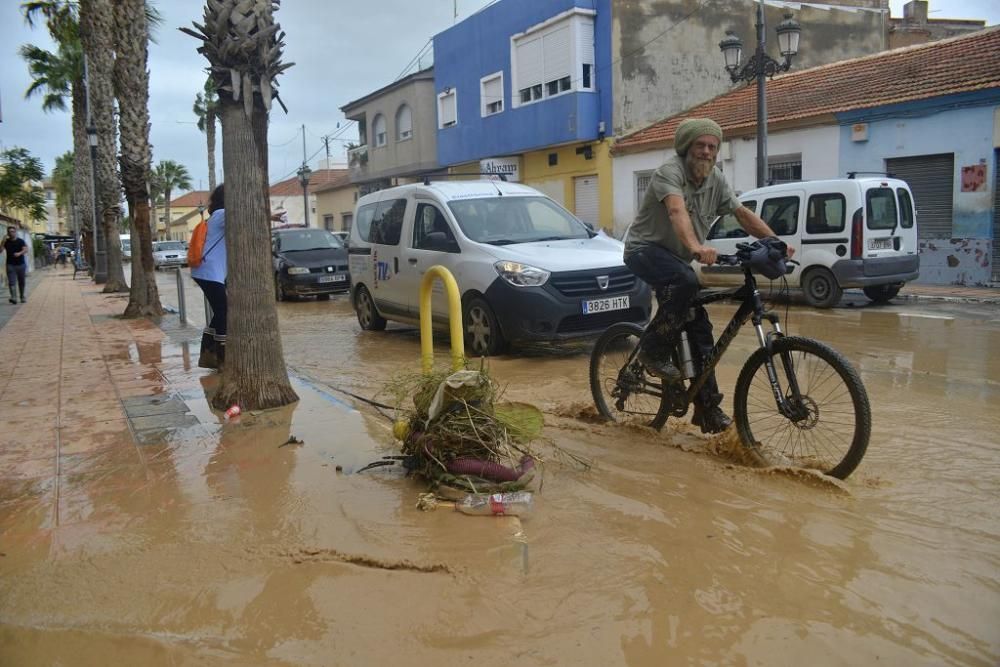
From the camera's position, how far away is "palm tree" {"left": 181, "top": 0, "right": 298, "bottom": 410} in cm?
563

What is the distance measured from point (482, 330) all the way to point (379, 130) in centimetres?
2948

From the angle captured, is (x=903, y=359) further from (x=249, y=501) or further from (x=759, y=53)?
(x=759, y=53)

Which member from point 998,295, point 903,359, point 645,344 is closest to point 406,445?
point 645,344

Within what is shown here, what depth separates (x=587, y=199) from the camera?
1020 inches

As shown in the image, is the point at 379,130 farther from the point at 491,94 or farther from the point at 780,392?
the point at 780,392

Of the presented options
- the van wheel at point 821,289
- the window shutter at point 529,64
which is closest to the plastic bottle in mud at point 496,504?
the van wheel at point 821,289

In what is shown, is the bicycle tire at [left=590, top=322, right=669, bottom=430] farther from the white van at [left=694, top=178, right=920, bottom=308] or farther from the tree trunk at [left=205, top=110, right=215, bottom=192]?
the tree trunk at [left=205, top=110, right=215, bottom=192]

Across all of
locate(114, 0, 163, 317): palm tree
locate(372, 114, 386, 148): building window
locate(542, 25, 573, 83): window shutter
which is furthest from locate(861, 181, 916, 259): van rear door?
locate(372, 114, 386, 148): building window

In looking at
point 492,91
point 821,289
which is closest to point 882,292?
point 821,289

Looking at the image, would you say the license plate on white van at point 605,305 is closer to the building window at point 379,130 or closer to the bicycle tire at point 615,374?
the bicycle tire at point 615,374

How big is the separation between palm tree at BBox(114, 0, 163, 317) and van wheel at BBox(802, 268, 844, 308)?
10612mm

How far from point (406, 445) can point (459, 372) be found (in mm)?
533

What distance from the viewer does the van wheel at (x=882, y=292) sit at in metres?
12.9

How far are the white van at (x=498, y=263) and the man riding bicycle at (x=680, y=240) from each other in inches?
89.0
